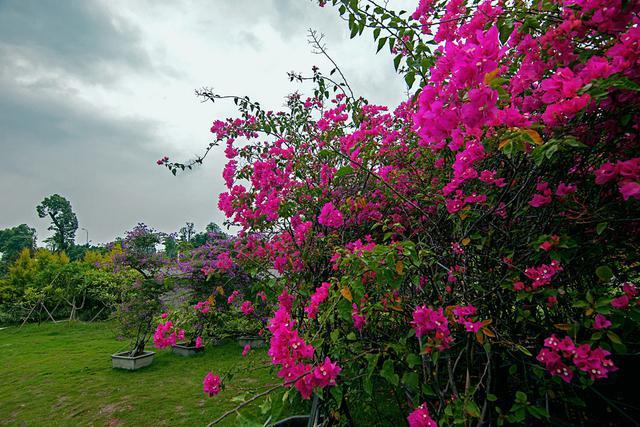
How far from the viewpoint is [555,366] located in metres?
1.04

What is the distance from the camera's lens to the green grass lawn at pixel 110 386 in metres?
3.09

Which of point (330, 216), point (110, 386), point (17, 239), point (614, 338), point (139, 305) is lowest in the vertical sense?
point (110, 386)

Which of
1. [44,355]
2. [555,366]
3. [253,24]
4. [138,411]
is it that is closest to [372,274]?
[555,366]

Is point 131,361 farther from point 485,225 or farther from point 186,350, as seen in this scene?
point 485,225

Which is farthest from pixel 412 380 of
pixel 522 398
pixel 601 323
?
pixel 601 323

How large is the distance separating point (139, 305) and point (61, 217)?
37171 mm

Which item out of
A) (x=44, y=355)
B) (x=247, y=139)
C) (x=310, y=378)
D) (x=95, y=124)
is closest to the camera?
(x=310, y=378)

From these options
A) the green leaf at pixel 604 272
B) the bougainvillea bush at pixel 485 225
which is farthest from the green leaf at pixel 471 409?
the green leaf at pixel 604 272

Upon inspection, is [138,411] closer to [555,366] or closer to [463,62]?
[555,366]

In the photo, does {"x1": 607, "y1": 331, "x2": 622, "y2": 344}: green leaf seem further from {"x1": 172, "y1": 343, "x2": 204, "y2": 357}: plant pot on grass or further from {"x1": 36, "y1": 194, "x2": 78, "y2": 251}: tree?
{"x1": 36, "y1": 194, "x2": 78, "y2": 251}: tree

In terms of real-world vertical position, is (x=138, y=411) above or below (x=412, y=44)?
below

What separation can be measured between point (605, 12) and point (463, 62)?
1.32 ft

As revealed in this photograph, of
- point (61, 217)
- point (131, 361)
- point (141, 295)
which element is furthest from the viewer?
point (61, 217)

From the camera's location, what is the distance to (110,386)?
4004 millimetres
